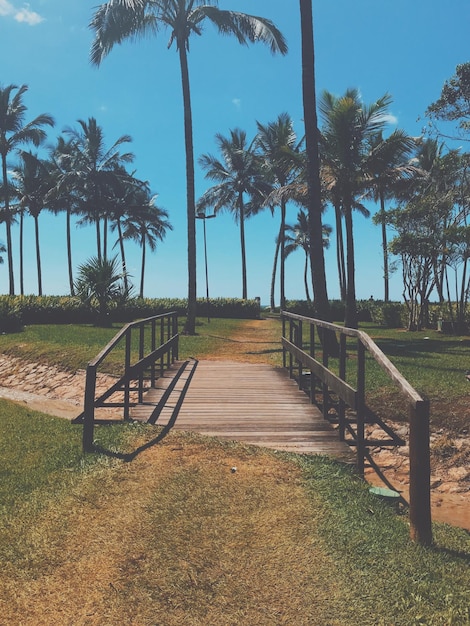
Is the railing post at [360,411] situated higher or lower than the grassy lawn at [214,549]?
higher

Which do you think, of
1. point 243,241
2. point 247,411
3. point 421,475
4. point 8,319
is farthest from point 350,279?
point 243,241

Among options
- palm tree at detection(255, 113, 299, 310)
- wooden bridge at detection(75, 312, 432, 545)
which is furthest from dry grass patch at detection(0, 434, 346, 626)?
palm tree at detection(255, 113, 299, 310)

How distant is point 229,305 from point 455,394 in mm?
22951

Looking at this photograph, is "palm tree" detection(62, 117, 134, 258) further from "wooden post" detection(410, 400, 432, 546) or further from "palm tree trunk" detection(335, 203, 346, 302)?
"wooden post" detection(410, 400, 432, 546)

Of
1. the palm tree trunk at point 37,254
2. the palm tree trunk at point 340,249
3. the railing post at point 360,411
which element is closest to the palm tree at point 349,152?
the palm tree trunk at point 340,249

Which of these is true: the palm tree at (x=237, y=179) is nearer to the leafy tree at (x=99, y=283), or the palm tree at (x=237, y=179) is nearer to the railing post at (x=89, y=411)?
the leafy tree at (x=99, y=283)

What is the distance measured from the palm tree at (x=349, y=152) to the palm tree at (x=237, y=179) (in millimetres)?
18249

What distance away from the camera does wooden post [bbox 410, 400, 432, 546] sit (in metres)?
2.82

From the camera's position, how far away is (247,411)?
598 cm

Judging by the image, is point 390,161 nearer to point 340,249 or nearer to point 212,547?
point 340,249

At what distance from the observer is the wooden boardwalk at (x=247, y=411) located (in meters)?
4.84

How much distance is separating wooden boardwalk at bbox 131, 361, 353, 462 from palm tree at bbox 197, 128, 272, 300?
96.1 feet

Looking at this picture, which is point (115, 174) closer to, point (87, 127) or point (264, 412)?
point (87, 127)

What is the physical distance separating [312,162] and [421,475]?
10.3 meters
